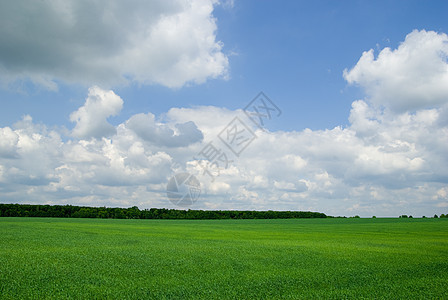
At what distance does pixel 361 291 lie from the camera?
4781 mm

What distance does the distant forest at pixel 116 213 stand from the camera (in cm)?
3438

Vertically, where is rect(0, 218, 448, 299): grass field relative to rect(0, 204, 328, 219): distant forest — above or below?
below

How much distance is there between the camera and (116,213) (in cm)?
3928

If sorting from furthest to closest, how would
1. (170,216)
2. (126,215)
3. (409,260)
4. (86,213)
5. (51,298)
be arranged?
(170,216), (126,215), (86,213), (409,260), (51,298)

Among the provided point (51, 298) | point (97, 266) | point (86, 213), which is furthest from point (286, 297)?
point (86, 213)

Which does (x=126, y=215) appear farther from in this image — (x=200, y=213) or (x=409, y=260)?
(x=409, y=260)

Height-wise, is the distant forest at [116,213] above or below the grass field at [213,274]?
above

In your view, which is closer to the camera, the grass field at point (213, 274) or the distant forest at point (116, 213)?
the grass field at point (213, 274)

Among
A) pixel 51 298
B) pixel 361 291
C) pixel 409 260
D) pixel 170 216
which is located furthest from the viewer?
pixel 170 216

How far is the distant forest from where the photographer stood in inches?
1353

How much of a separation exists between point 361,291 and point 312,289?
738 mm

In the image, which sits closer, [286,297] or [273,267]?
[286,297]

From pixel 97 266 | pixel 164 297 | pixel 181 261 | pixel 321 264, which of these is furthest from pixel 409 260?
pixel 97 266

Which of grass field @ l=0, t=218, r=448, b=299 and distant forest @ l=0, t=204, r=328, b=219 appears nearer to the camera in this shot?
grass field @ l=0, t=218, r=448, b=299
